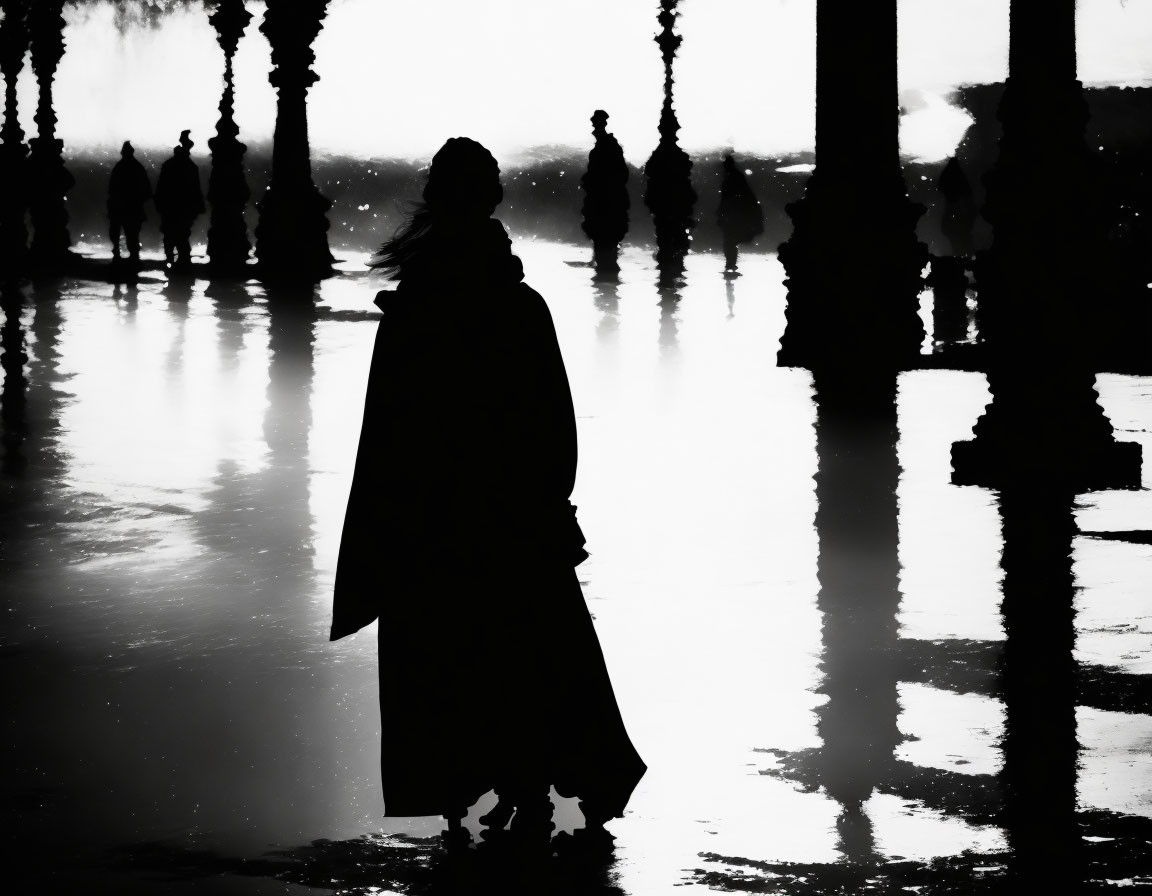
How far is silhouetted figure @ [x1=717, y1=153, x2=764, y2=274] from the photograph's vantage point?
3722 cm

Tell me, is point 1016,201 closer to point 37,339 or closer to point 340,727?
point 340,727

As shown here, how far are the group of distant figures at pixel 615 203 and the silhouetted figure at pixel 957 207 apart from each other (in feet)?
13.1

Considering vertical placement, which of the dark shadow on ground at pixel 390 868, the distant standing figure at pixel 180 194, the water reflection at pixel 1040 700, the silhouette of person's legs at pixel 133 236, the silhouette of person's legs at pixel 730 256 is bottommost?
the dark shadow on ground at pixel 390 868

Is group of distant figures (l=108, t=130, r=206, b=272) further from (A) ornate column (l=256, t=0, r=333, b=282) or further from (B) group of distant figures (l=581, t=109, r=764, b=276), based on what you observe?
(B) group of distant figures (l=581, t=109, r=764, b=276)

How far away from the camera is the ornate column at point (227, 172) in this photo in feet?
128

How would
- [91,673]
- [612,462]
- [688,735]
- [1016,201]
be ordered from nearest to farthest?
[688,735]
[91,673]
[1016,201]
[612,462]

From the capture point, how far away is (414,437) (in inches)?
176

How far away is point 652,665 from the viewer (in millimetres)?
6281

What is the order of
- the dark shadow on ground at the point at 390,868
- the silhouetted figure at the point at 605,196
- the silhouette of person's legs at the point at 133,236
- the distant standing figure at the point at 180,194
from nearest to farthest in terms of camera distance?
1. the dark shadow on ground at the point at 390,868
2. the silhouetted figure at the point at 605,196
3. the distant standing figure at the point at 180,194
4. the silhouette of person's legs at the point at 133,236

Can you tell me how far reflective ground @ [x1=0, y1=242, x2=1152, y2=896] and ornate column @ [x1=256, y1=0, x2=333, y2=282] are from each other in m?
20.7

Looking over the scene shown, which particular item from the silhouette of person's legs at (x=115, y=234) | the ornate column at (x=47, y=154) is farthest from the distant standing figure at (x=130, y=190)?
the ornate column at (x=47, y=154)

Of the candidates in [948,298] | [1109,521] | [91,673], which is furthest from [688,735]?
[948,298]

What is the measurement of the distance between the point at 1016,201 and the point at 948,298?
524 inches

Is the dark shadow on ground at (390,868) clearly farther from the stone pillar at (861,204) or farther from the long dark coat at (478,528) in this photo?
the stone pillar at (861,204)
